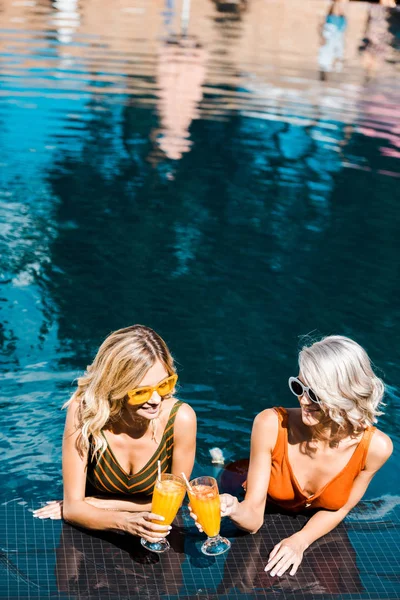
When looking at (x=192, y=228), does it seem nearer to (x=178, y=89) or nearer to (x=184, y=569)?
(x=184, y=569)

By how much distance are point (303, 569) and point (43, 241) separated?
15.7ft

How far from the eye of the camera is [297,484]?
350 centimetres

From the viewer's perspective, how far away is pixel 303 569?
335 centimetres

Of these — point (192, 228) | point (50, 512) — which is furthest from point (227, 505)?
point (192, 228)

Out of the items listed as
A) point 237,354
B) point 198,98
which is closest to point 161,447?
point 237,354

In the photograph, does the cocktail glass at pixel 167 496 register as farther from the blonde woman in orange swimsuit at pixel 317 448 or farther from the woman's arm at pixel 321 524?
the woman's arm at pixel 321 524

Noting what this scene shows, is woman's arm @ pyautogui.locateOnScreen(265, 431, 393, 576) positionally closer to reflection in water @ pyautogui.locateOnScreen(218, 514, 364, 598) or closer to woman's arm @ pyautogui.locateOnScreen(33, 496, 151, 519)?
reflection in water @ pyautogui.locateOnScreen(218, 514, 364, 598)

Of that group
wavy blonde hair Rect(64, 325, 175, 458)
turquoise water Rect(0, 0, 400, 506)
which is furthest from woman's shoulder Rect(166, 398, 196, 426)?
turquoise water Rect(0, 0, 400, 506)

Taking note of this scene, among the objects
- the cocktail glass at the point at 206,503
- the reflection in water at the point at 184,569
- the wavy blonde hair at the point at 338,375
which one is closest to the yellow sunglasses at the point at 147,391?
the cocktail glass at the point at 206,503

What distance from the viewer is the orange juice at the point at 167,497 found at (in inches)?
Answer: 120

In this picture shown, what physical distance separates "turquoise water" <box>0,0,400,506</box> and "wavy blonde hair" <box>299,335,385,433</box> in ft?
4.74

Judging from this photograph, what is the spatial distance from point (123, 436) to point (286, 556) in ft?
2.62

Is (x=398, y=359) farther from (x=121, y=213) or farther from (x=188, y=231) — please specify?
(x=121, y=213)

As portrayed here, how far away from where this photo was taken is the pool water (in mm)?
5527
